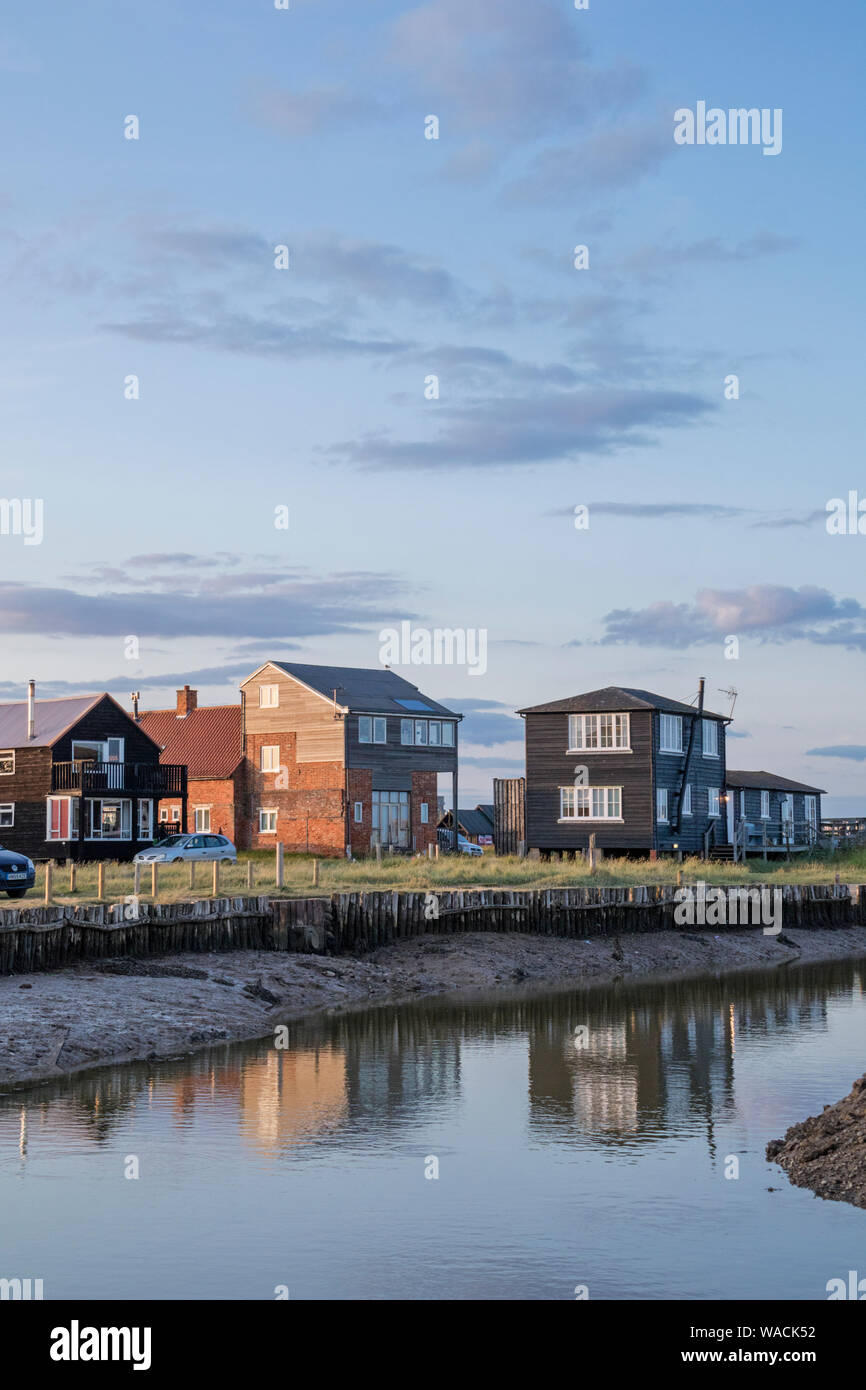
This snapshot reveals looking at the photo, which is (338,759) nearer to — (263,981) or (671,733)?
(671,733)

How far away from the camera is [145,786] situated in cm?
6184

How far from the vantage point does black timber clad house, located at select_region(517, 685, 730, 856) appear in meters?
60.4

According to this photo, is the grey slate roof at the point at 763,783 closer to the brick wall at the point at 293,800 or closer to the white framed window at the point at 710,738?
the white framed window at the point at 710,738

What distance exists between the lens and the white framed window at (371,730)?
65.9 m

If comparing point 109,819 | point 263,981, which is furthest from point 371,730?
point 263,981

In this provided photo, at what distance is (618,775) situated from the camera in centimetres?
6088

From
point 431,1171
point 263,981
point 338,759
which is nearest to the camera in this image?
point 431,1171

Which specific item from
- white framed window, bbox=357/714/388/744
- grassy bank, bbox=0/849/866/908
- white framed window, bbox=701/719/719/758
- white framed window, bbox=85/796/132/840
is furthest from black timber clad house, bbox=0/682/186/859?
white framed window, bbox=701/719/719/758

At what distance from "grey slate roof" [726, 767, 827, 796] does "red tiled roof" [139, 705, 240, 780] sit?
22776 mm

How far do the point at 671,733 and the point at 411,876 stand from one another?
19.8m

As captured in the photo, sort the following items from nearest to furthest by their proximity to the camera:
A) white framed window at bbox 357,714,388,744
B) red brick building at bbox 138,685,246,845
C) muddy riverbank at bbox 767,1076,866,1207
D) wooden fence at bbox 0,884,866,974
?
1. muddy riverbank at bbox 767,1076,866,1207
2. wooden fence at bbox 0,884,866,974
3. white framed window at bbox 357,714,388,744
4. red brick building at bbox 138,685,246,845

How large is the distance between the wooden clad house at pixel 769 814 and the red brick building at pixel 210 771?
22063 millimetres

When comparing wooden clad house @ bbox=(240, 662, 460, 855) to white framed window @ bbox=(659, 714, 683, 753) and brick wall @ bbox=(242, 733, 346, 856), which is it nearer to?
brick wall @ bbox=(242, 733, 346, 856)

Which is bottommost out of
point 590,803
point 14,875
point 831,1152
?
point 831,1152
